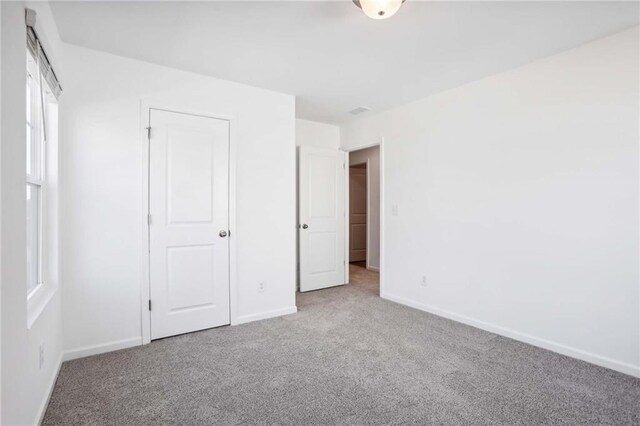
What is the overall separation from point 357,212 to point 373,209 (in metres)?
0.93

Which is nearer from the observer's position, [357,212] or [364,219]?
[357,212]

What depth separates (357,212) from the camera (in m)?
7.18

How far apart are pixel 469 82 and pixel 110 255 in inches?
145

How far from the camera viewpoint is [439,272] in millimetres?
3623

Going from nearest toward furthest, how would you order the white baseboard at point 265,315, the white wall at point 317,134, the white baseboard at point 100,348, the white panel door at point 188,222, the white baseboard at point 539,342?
the white baseboard at point 539,342 → the white baseboard at point 100,348 → the white panel door at point 188,222 → the white baseboard at point 265,315 → the white wall at point 317,134

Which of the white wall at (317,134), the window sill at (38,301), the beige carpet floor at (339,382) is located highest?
the white wall at (317,134)

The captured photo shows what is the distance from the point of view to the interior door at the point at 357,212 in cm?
707

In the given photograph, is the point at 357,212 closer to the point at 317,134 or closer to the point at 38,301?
A: the point at 317,134

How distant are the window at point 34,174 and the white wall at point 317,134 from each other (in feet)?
9.74

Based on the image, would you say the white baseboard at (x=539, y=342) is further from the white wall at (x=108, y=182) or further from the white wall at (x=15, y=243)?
the white wall at (x=15, y=243)

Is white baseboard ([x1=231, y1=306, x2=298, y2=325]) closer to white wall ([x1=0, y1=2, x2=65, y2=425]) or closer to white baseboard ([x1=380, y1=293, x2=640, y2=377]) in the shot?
white baseboard ([x1=380, y1=293, x2=640, y2=377])

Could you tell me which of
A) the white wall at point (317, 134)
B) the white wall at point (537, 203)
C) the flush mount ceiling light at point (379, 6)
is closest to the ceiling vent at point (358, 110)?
the white wall at point (537, 203)

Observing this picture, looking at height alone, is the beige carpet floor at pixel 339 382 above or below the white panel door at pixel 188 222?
below

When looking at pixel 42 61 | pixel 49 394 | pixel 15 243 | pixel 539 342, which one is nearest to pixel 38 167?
pixel 42 61
